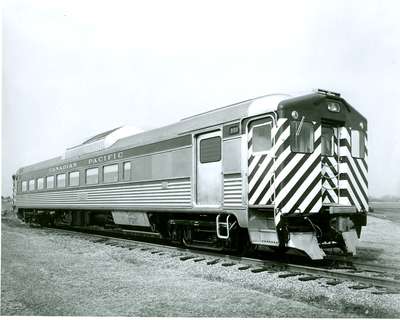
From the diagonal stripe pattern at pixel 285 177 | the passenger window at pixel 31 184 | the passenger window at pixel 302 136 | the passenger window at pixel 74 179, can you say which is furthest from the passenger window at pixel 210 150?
the passenger window at pixel 31 184

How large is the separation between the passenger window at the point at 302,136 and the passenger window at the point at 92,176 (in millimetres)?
8551

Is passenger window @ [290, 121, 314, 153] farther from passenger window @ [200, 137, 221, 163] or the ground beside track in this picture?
the ground beside track

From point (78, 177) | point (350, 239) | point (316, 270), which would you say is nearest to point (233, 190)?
point (316, 270)

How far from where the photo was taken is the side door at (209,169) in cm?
955

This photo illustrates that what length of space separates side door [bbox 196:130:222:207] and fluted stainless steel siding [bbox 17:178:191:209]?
0.42 meters

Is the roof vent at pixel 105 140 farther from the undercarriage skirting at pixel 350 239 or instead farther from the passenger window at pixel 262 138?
the undercarriage skirting at pixel 350 239

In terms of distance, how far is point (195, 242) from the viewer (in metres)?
10.8

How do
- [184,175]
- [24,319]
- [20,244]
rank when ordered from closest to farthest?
[24,319], [184,175], [20,244]

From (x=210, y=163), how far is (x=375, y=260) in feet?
13.2

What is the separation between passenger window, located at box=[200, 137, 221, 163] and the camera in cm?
966

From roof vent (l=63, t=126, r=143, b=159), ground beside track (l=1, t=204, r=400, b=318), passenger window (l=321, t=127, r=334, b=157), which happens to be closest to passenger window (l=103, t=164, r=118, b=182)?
roof vent (l=63, t=126, r=143, b=159)

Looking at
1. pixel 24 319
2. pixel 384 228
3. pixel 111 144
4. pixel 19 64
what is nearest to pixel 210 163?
pixel 19 64

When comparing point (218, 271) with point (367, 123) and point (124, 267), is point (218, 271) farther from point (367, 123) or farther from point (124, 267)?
point (367, 123)

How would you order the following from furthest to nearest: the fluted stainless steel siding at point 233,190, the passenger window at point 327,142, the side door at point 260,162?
the passenger window at point 327,142
the fluted stainless steel siding at point 233,190
the side door at point 260,162
